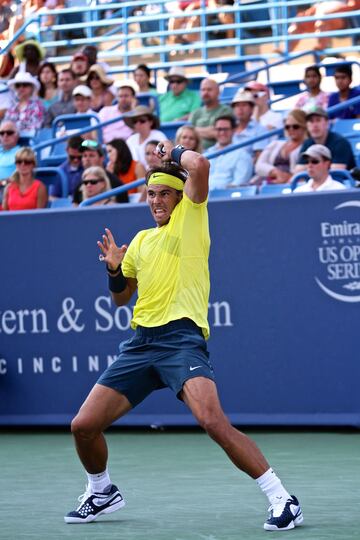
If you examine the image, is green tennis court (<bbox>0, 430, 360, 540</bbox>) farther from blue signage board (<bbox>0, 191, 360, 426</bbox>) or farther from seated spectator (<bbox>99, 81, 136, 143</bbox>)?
seated spectator (<bbox>99, 81, 136, 143</bbox>)

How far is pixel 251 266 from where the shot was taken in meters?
9.73

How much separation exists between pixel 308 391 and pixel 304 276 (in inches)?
34.6

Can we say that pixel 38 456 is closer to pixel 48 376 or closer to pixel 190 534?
pixel 48 376

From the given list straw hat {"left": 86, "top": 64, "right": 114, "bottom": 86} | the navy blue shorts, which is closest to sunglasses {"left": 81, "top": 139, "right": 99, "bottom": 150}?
straw hat {"left": 86, "top": 64, "right": 114, "bottom": 86}

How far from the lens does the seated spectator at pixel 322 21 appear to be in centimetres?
1731

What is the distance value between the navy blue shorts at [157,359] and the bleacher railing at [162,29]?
10.7m

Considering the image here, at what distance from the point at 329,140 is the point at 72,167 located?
2.97m

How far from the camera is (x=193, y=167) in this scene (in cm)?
582

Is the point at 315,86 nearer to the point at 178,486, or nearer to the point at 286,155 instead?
the point at 286,155

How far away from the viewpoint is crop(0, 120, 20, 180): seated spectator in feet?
46.0

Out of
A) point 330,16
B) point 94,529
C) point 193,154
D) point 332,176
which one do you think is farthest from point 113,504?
point 330,16

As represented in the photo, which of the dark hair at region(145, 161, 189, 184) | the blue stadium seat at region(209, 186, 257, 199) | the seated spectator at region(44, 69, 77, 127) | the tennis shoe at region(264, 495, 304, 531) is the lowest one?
the tennis shoe at region(264, 495, 304, 531)

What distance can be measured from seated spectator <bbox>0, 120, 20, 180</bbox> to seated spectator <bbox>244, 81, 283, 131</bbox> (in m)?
2.69

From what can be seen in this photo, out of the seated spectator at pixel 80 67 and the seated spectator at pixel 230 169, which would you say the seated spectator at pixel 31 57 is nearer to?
the seated spectator at pixel 80 67
